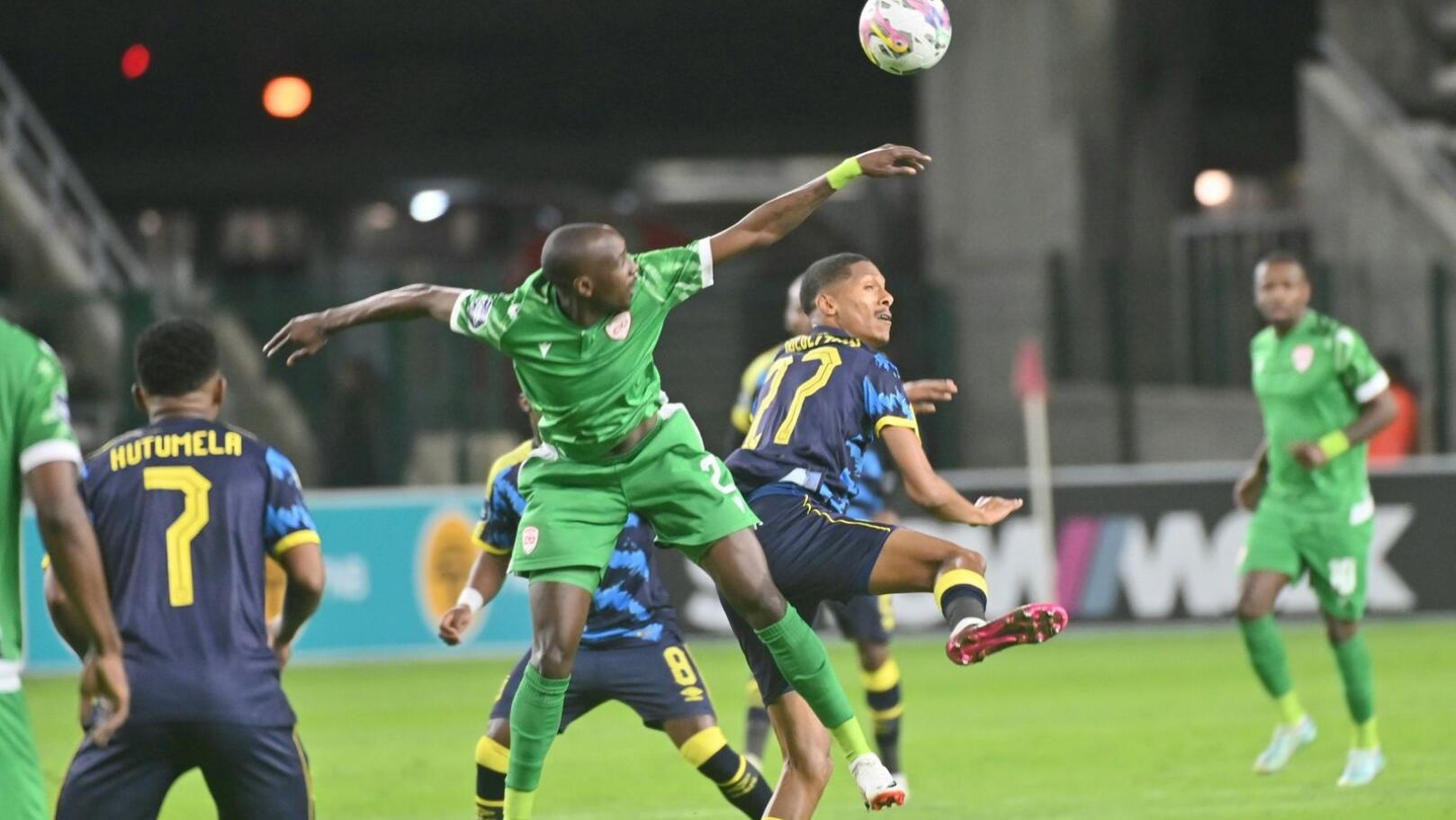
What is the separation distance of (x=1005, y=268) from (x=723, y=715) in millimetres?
12800

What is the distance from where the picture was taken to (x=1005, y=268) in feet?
83.2

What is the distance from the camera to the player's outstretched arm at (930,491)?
739 cm

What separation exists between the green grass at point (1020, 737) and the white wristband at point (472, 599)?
2097 mm

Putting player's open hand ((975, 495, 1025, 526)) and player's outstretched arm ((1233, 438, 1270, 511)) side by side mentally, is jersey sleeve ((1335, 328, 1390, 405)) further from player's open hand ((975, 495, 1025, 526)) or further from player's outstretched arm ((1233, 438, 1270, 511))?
player's open hand ((975, 495, 1025, 526))

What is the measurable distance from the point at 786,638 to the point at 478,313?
4.76 feet

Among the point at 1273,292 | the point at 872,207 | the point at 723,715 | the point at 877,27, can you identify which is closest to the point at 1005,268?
the point at 872,207

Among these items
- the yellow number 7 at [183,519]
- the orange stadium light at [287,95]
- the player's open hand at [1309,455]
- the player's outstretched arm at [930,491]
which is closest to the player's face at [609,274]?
the player's outstretched arm at [930,491]

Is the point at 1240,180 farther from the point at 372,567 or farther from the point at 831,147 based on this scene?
the point at 372,567

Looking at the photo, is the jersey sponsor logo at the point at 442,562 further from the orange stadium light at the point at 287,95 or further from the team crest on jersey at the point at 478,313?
the team crest on jersey at the point at 478,313

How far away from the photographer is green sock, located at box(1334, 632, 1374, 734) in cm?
998

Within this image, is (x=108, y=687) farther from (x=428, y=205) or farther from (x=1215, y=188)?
(x=1215, y=188)

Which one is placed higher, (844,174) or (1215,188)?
(844,174)

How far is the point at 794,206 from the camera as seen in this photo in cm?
724

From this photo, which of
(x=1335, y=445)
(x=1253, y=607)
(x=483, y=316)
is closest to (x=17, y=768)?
(x=483, y=316)
